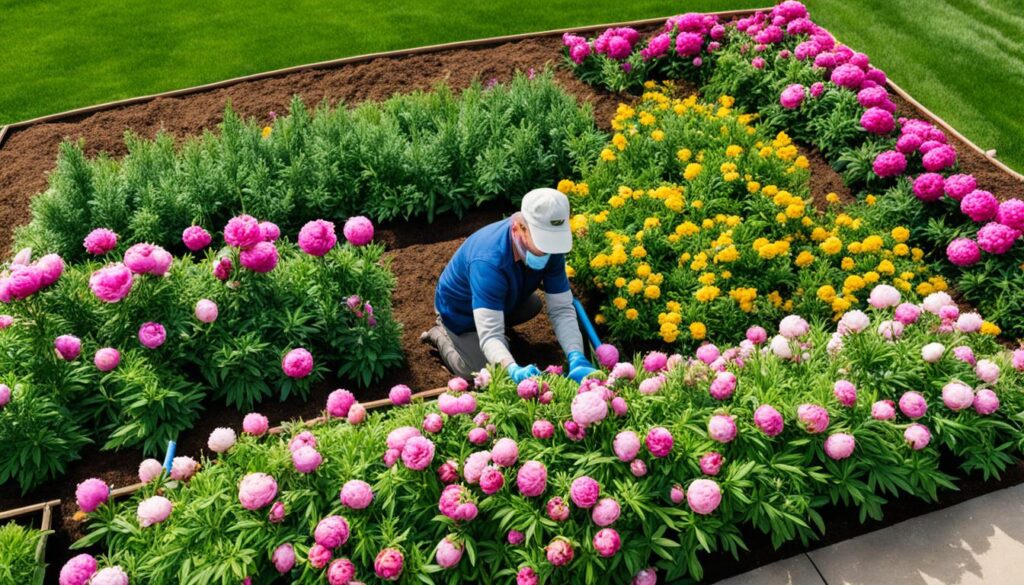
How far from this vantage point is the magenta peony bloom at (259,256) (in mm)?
3926

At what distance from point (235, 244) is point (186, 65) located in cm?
472

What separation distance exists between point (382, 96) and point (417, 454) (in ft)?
15.8

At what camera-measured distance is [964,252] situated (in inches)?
193

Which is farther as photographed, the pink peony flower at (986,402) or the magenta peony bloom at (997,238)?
the magenta peony bloom at (997,238)

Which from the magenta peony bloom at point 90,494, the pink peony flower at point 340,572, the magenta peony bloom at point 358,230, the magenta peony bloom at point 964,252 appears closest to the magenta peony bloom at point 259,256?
the magenta peony bloom at point 358,230

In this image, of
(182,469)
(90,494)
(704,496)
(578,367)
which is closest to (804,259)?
(578,367)

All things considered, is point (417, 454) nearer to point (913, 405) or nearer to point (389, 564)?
point (389, 564)

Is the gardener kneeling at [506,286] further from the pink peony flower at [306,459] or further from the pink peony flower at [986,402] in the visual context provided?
the pink peony flower at [986,402]

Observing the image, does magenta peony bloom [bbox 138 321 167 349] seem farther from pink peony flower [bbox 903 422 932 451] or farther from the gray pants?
pink peony flower [bbox 903 422 932 451]

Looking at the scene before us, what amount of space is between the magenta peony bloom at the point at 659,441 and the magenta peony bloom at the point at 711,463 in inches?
5.7

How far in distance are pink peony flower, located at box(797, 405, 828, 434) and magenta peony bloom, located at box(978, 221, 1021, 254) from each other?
2.40m

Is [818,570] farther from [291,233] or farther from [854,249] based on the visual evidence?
[291,233]

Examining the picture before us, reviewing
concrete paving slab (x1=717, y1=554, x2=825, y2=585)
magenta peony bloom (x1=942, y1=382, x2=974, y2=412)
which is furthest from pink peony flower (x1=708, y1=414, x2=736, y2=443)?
magenta peony bloom (x1=942, y1=382, x2=974, y2=412)

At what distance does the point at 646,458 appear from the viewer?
10.6 ft
